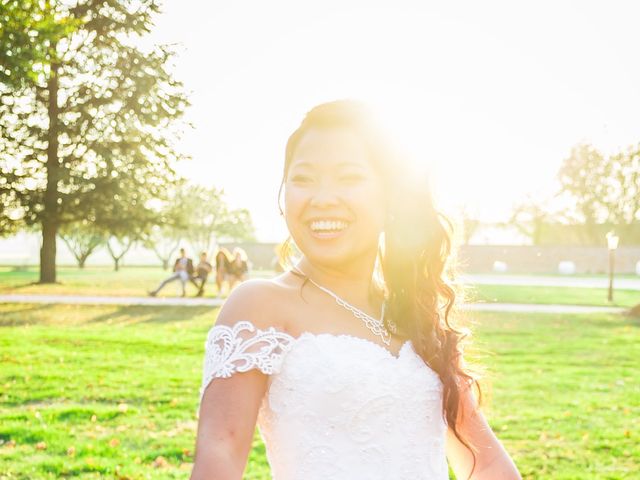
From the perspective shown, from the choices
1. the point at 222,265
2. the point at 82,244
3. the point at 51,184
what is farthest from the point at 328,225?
the point at 82,244

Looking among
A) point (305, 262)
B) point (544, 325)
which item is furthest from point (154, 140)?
point (305, 262)

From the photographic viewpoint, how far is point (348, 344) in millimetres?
1795

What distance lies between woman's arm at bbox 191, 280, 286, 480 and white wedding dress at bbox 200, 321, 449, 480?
0.02 m

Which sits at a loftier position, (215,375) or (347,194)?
(347,194)

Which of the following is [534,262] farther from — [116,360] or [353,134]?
[353,134]

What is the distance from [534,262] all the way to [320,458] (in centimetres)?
6465

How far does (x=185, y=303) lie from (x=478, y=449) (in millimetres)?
20806

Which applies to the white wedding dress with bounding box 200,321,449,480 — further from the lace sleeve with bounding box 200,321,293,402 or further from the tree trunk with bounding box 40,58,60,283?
the tree trunk with bounding box 40,58,60,283

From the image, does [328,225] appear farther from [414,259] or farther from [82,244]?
[82,244]

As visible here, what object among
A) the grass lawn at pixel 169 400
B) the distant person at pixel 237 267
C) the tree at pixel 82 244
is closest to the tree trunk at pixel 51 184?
the distant person at pixel 237 267

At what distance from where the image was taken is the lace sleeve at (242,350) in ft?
5.36

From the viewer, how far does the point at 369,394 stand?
1731 mm

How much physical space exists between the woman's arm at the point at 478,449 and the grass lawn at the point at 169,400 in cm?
9

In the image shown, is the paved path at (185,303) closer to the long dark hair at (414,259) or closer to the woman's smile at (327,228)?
the long dark hair at (414,259)
